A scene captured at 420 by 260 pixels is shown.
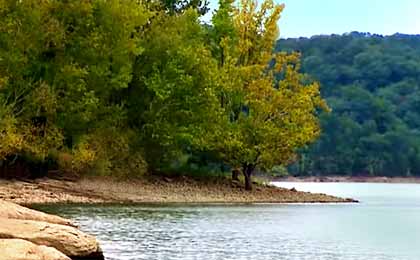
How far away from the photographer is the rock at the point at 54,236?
70.3ft

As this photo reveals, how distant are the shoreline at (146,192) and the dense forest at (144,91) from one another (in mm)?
1057

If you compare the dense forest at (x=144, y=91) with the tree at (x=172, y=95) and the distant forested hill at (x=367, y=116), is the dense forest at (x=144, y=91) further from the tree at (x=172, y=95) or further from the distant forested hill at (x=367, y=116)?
the distant forested hill at (x=367, y=116)

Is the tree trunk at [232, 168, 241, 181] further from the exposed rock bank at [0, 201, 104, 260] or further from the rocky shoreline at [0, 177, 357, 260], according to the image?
the exposed rock bank at [0, 201, 104, 260]

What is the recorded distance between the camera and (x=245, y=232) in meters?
36.0

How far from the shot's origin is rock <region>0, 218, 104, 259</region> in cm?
2144

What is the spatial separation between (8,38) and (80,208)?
1155cm

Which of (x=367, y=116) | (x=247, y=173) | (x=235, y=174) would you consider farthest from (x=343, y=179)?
(x=247, y=173)

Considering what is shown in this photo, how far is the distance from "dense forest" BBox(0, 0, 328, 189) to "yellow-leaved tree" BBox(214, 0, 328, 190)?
72mm

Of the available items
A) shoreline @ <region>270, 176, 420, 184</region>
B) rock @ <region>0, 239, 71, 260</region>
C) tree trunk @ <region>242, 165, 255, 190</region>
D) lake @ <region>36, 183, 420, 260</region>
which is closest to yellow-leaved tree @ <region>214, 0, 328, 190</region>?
tree trunk @ <region>242, 165, 255, 190</region>

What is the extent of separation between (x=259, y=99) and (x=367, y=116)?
8662cm

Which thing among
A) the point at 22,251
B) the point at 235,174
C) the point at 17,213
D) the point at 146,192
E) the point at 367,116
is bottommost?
the point at 22,251

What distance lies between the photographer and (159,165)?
6253cm

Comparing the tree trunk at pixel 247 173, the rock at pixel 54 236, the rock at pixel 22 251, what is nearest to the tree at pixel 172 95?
the tree trunk at pixel 247 173

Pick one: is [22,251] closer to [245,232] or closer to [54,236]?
[54,236]
